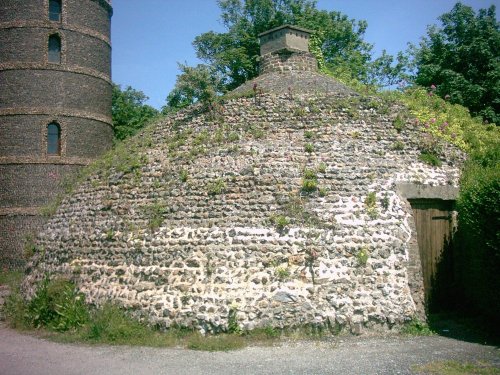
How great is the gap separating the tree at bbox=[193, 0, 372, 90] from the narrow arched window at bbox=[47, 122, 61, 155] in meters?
10.1

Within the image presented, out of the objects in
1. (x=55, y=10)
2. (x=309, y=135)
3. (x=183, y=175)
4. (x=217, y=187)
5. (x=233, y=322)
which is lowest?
(x=233, y=322)

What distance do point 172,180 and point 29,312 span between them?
15.9 ft

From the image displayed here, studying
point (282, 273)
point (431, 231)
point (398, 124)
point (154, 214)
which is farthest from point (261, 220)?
point (398, 124)

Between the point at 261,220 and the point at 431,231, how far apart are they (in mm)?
4332

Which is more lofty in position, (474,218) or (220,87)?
(220,87)

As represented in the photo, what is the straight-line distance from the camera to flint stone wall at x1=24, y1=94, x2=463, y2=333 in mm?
9750

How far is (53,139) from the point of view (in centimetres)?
2439

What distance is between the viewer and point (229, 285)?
978 cm

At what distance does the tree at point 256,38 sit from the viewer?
29250mm

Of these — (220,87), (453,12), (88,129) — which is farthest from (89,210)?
(453,12)

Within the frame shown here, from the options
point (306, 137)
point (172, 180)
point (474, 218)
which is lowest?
point (474, 218)

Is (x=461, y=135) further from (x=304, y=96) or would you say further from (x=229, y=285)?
(x=229, y=285)

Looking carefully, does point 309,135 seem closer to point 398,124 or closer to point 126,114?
point 398,124

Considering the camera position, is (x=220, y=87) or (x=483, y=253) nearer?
(x=483, y=253)
